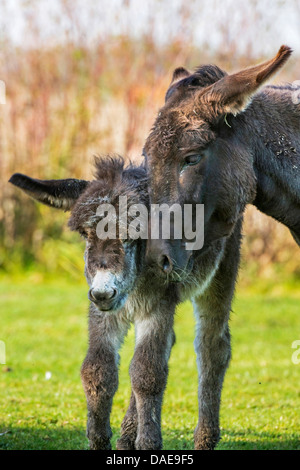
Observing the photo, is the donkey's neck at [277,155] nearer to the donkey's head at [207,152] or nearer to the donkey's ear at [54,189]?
the donkey's head at [207,152]

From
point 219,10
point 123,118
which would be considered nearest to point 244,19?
point 219,10

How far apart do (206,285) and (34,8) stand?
11788 mm

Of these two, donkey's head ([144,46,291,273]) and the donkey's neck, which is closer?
donkey's head ([144,46,291,273])

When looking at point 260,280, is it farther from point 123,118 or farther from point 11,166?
point 11,166

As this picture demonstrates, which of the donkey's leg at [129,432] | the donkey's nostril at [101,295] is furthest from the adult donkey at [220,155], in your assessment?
the donkey's leg at [129,432]

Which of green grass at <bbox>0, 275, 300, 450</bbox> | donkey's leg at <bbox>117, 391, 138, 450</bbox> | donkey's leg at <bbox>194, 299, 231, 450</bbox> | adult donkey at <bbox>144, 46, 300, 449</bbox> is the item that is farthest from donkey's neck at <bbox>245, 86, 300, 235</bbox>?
donkey's leg at <bbox>117, 391, 138, 450</bbox>

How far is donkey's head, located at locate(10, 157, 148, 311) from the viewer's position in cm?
445

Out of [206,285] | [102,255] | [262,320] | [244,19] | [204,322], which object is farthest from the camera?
[244,19]

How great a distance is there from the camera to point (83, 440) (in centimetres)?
587

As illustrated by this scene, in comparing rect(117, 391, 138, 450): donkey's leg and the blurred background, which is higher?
the blurred background

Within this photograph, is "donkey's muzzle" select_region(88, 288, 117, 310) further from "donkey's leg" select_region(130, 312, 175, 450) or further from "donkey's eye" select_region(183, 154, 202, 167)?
"donkey's eye" select_region(183, 154, 202, 167)

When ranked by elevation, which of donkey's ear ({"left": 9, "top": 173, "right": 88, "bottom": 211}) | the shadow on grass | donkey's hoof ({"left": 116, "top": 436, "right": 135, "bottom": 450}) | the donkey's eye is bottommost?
the shadow on grass

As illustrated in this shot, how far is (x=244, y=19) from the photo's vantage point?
1420 centimetres

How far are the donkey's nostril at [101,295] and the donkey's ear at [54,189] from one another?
2.81 ft
